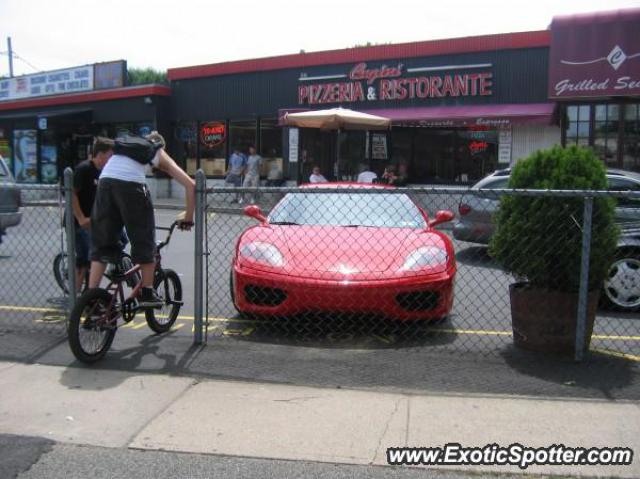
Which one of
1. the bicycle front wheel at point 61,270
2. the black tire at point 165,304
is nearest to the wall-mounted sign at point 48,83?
the bicycle front wheel at point 61,270

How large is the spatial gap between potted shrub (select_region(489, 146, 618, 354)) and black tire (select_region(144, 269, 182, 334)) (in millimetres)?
2752

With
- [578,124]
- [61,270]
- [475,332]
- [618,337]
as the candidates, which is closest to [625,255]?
[618,337]

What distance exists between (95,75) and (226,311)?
72.4 feet

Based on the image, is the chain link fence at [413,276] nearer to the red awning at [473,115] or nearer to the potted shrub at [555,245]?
the potted shrub at [555,245]

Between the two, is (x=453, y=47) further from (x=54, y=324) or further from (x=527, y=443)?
(x=527, y=443)

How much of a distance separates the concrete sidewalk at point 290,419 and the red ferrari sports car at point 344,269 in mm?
1029

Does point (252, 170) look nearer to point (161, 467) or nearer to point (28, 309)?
point (28, 309)

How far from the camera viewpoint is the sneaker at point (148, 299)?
4.89 metres

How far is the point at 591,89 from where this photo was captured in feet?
51.1

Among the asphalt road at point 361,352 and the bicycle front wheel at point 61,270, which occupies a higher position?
the bicycle front wheel at point 61,270

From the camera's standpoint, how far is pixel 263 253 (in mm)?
5410

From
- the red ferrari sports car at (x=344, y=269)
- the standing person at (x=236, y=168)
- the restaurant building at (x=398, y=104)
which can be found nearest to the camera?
the red ferrari sports car at (x=344, y=269)

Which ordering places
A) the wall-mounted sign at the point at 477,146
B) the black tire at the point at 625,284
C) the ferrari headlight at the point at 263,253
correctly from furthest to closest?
the wall-mounted sign at the point at 477,146, the black tire at the point at 625,284, the ferrari headlight at the point at 263,253

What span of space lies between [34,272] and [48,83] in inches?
844
